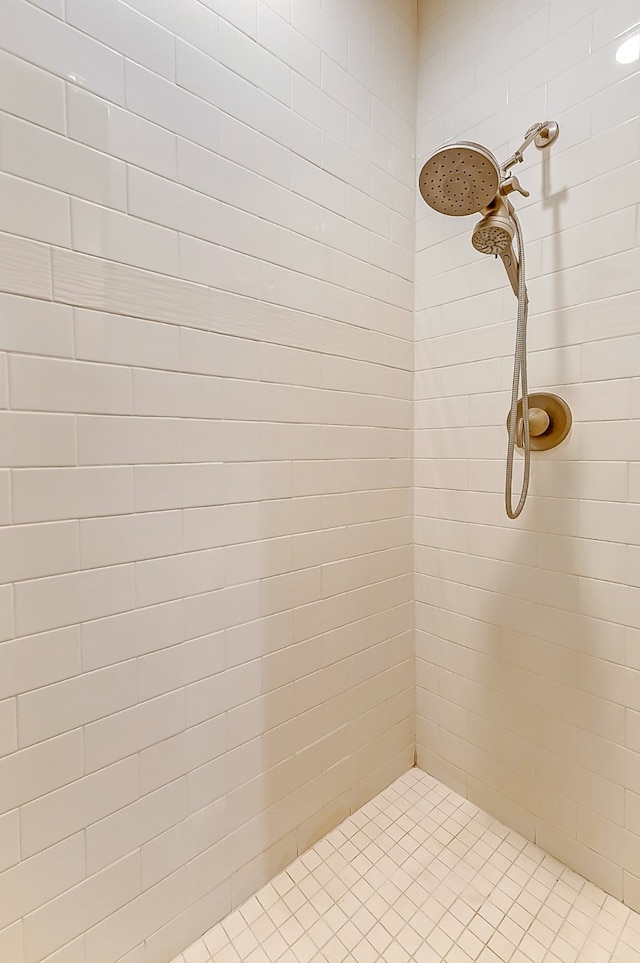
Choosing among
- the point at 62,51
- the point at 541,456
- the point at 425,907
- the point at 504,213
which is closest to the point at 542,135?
the point at 504,213

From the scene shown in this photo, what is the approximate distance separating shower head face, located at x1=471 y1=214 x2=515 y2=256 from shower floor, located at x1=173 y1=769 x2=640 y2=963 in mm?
1488

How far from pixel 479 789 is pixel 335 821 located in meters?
0.43

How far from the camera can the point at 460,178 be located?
93cm

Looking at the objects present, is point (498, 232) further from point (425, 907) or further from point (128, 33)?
point (425, 907)

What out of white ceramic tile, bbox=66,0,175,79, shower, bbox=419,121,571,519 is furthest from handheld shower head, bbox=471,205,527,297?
white ceramic tile, bbox=66,0,175,79

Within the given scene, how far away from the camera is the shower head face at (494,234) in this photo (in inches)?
39.2

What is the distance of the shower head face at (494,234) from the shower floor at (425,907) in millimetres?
1488

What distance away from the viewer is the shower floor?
987 mm

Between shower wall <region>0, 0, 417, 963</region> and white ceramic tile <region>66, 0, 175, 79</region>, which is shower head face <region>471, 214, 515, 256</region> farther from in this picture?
white ceramic tile <region>66, 0, 175, 79</region>

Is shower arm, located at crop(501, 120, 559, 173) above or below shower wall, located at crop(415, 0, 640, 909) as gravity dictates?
above

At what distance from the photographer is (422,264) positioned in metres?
1.42

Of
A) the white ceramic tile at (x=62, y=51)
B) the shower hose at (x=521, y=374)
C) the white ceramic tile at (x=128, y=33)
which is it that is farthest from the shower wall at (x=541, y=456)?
the white ceramic tile at (x=62, y=51)

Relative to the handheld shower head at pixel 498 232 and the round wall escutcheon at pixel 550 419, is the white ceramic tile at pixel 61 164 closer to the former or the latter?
the handheld shower head at pixel 498 232

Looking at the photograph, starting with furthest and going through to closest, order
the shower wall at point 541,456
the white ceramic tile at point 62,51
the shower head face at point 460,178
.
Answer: the shower wall at point 541,456
the shower head face at point 460,178
the white ceramic tile at point 62,51
